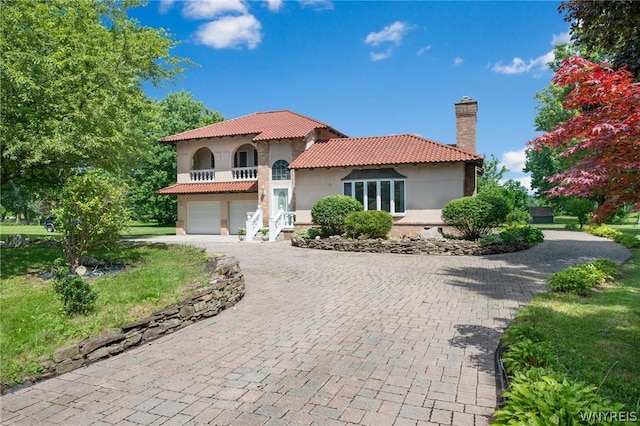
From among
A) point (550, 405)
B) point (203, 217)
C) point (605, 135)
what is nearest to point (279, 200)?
point (203, 217)

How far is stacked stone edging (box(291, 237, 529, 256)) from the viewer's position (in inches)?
573

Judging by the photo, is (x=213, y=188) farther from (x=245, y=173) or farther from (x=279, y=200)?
(x=279, y=200)

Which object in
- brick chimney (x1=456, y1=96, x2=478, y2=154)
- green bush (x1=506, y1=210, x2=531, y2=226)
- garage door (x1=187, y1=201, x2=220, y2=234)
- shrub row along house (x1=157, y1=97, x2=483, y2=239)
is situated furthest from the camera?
garage door (x1=187, y1=201, x2=220, y2=234)

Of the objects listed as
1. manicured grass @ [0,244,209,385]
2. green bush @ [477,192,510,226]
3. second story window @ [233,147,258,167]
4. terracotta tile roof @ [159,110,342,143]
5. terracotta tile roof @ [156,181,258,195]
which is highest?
terracotta tile roof @ [159,110,342,143]

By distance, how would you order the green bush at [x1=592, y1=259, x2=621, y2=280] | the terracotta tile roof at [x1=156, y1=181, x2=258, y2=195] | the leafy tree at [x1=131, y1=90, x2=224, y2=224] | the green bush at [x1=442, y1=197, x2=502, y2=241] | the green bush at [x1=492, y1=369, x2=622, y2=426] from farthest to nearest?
1. the leafy tree at [x1=131, y1=90, x2=224, y2=224]
2. the terracotta tile roof at [x1=156, y1=181, x2=258, y2=195]
3. the green bush at [x1=442, y1=197, x2=502, y2=241]
4. the green bush at [x1=592, y1=259, x2=621, y2=280]
5. the green bush at [x1=492, y1=369, x2=622, y2=426]

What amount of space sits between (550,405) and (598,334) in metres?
3.21

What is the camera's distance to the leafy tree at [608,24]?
8227mm

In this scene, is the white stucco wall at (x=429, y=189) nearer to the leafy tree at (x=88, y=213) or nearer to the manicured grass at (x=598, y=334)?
the manicured grass at (x=598, y=334)

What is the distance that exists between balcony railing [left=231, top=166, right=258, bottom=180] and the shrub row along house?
7cm

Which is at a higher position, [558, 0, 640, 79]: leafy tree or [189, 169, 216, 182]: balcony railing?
[558, 0, 640, 79]: leafy tree

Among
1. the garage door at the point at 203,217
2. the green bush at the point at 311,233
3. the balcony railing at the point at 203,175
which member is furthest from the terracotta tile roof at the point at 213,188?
the green bush at the point at 311,233

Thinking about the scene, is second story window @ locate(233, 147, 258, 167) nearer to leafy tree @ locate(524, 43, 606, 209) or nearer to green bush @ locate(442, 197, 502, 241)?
green bush @ locate(442, 197, 502, 241)

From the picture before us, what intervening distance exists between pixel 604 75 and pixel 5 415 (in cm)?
685

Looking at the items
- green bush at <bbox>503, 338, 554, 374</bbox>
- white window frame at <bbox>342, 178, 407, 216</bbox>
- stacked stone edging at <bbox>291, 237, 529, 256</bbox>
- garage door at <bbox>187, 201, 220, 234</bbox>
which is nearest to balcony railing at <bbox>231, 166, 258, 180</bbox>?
garage door at <bbox>187, 201, 220, 234</bbox>
